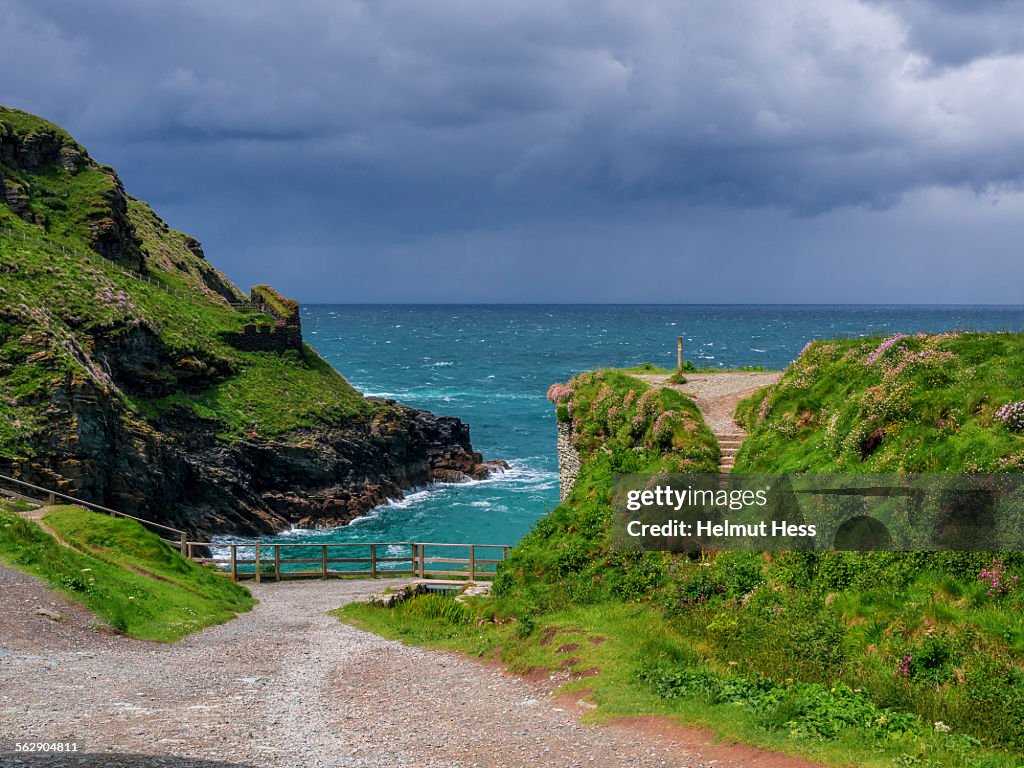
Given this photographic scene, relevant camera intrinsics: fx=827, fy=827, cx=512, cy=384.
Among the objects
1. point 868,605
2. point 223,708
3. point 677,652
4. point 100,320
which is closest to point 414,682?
point 223,708

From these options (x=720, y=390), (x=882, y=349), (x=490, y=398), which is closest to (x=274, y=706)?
(x=882, y=349)

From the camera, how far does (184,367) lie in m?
54.5

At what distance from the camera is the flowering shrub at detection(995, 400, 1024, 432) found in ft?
48.6

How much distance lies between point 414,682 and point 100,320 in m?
42.0

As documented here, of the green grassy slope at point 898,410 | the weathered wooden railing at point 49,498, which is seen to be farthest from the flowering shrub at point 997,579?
the weathered wooden railing at point 49,498

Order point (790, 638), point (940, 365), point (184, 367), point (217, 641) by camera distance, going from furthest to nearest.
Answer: point (184, 367) < point (217, 641) < point (940, 365) < point (790, 638)

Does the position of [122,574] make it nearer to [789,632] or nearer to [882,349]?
[789,632]

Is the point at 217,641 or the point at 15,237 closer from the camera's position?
the point at 217,641

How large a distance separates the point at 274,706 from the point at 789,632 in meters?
8.47

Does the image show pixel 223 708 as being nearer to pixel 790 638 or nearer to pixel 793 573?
pixel 790 638

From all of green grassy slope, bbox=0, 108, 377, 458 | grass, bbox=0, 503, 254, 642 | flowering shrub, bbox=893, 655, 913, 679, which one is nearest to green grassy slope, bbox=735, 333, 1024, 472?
flowering shrub, bbox=893, 655, 913, 679

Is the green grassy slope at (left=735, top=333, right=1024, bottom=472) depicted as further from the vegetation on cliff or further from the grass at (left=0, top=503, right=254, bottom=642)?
the grass at (left=0, top=503, right=254, bottom=642)

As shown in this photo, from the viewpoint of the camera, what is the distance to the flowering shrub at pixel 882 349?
19.5 meters

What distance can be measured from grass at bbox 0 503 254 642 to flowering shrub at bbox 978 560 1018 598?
16676mm
